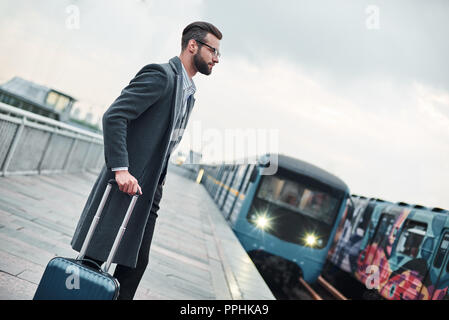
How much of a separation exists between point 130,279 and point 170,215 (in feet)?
28.7

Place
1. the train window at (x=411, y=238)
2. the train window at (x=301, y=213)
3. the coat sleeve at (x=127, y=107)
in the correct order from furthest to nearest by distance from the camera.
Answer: the train window at (x=301, y=213)
the train window at (x=411, y=238)
the coat sleeve at (x=127, y=107)

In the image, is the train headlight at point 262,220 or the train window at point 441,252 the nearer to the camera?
the train window at point 441,252

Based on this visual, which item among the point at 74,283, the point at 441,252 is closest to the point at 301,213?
the point at 441,252

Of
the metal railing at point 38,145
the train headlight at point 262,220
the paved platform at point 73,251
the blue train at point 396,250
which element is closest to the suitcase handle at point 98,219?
the paved platform at point 73,251

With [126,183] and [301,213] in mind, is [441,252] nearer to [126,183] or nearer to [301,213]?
[301,213]

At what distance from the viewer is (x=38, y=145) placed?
8273mm

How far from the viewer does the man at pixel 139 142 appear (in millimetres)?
2045

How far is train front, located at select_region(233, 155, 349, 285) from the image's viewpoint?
10219 mm

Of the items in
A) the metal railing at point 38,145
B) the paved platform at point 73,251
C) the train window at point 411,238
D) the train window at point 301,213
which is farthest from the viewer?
the train window at point 301,213

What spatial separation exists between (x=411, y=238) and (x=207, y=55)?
8.72 meters

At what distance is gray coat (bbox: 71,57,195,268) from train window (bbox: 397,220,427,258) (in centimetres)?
831

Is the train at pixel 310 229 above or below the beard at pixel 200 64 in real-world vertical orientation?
A: below

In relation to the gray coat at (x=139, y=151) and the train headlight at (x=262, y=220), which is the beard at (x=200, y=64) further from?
the train headlight at (x=262, y=220)
